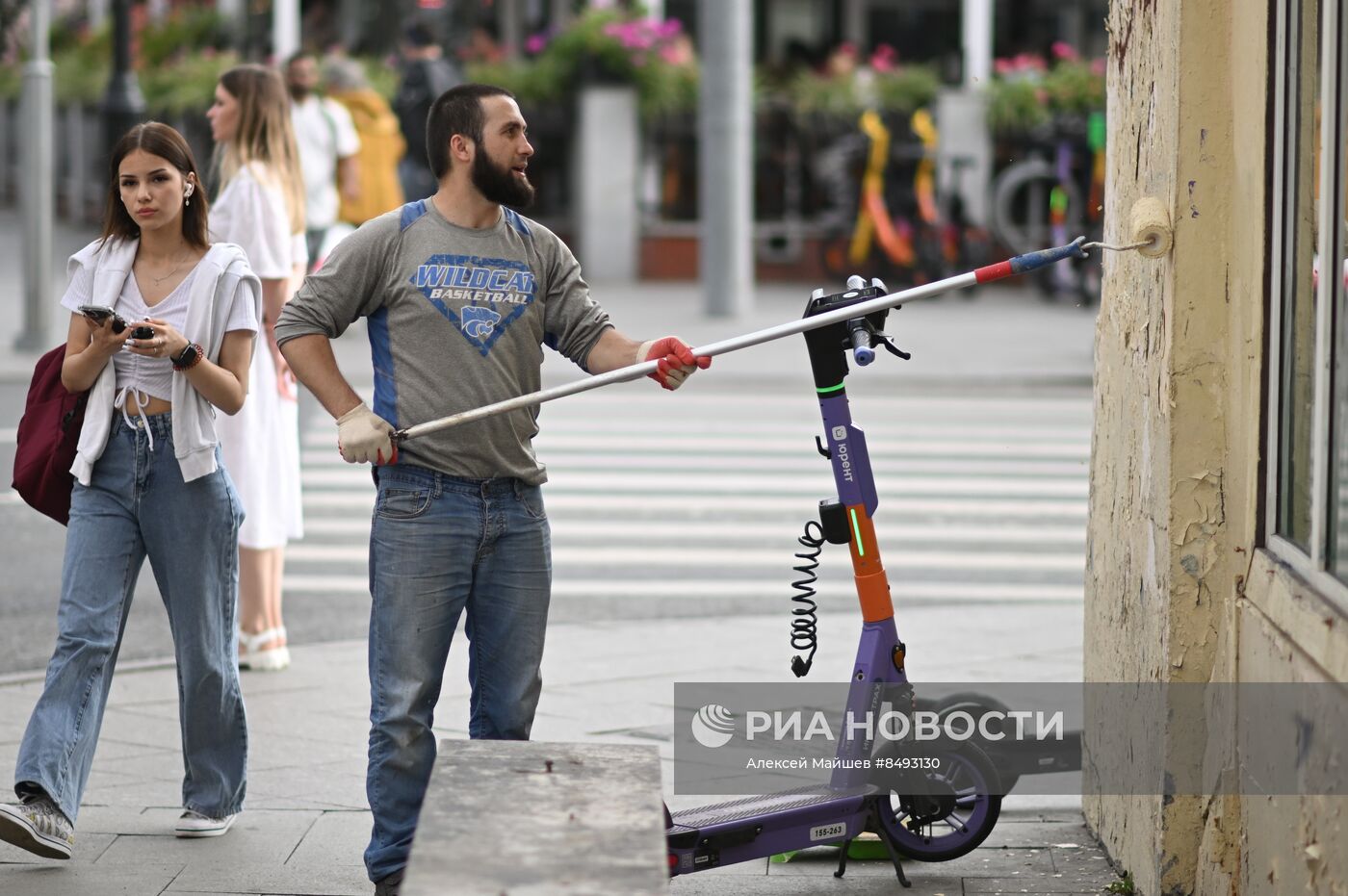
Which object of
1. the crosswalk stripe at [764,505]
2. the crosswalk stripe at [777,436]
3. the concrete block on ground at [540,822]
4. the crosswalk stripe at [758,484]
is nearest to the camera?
the concrete block on ground at [540,822]

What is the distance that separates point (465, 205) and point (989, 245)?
63.6 ft

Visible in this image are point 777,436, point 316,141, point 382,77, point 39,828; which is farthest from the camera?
point 382,77

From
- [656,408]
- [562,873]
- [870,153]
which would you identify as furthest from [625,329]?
[562,873]

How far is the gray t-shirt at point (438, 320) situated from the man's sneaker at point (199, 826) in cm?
137

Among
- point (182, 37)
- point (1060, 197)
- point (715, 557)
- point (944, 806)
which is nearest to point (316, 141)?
point (715, 557)

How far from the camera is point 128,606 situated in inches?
220

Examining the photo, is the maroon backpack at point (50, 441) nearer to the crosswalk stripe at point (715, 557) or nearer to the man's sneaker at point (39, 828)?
the man's sneaker at point (39, 828)

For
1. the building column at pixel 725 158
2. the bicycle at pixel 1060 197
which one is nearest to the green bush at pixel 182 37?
the building column at pixel 725 158

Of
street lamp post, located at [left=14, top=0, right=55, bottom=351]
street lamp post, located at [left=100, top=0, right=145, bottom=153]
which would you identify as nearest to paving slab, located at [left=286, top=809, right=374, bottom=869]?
street lamp post, located at [left=14, top=0, right=55, bottom=351]

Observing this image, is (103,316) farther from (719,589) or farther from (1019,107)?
(1019,107)

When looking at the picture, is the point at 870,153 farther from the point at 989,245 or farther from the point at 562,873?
the point at 562,873

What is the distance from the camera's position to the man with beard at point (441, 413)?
4.87m

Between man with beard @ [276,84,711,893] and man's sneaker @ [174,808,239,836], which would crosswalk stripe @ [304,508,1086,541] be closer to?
man's sneaker @ [174,808,239,836]

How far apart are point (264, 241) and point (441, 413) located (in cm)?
268
